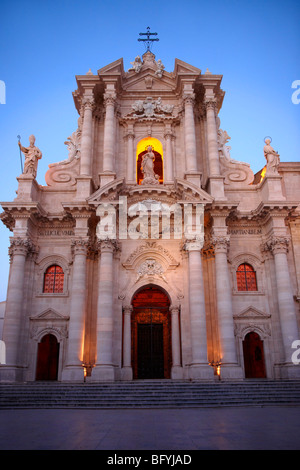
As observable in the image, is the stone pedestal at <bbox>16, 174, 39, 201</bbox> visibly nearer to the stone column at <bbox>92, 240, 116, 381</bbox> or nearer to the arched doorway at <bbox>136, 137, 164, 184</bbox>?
the stone column at <bbox>92, 240, 116, 381</bbox>

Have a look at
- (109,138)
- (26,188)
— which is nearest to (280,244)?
(109,138)

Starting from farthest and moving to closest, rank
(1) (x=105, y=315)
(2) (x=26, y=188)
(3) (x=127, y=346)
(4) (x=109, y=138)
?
(4) (x=109, y=138)
(2) (x=26, y=188)
(3) (x=127, y=346)
(1) (x=105, y=315)

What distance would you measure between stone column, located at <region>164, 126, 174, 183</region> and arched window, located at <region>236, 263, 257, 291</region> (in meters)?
6.91

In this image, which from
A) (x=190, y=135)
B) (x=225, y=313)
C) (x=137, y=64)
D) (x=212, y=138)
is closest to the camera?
(x=225, y=313)

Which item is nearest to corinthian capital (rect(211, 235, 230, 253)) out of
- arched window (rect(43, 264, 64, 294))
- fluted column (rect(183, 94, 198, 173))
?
fluted column (rect(183, 94, 198, 173))

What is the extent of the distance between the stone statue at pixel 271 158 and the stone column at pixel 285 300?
4377 mm

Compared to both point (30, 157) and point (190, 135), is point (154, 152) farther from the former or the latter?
point (30, 157)

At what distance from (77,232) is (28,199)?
133 inches

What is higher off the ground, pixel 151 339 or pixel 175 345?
pixel 151 339

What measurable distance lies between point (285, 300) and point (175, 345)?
20.8 ft

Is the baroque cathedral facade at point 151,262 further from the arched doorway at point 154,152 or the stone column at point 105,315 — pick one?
the arched doorway at point 154,152

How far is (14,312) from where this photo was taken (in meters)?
20.1

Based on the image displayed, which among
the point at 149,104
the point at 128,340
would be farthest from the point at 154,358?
the point at 149,104
